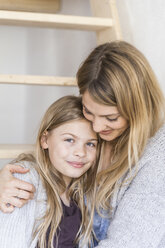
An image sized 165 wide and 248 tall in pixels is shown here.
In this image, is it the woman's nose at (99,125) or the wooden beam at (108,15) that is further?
the wooden beam at (108,15)

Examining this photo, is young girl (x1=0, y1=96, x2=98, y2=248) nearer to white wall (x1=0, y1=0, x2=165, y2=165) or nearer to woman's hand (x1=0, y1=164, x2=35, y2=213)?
woman's hand (x1=0, y1=164, x2=35, y2=213)

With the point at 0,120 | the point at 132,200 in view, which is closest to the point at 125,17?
the point at 132,200

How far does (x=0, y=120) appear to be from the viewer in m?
2.28

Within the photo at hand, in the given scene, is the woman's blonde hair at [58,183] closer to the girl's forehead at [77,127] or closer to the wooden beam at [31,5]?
the girl's forehead at [77,127]

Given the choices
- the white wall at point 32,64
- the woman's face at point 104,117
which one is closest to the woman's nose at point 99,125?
the woman's face at point 104,117

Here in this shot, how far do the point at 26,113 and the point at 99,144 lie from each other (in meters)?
0.99

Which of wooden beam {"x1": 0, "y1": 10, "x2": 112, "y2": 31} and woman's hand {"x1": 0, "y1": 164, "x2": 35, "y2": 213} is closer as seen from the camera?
woman's hand {"x1": 0, "y1": 164, "x2": 35, "y2": 213}

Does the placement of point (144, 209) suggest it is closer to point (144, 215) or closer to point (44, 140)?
point (144, 215)

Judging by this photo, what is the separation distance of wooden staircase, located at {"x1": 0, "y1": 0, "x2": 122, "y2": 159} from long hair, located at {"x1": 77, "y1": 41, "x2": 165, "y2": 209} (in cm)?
23

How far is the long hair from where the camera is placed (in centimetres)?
118

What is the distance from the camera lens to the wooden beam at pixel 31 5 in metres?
1.99

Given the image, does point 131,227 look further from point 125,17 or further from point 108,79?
point 125,17

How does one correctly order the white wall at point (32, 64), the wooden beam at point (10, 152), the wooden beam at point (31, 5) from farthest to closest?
the white wall at point (32, 64)
the wooden beam at point (31, 5)
the wooden beam at point (10, 152)

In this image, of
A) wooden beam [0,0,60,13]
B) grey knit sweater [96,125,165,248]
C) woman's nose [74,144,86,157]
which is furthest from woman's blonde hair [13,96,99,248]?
wooden beam [0,0,60,13]
